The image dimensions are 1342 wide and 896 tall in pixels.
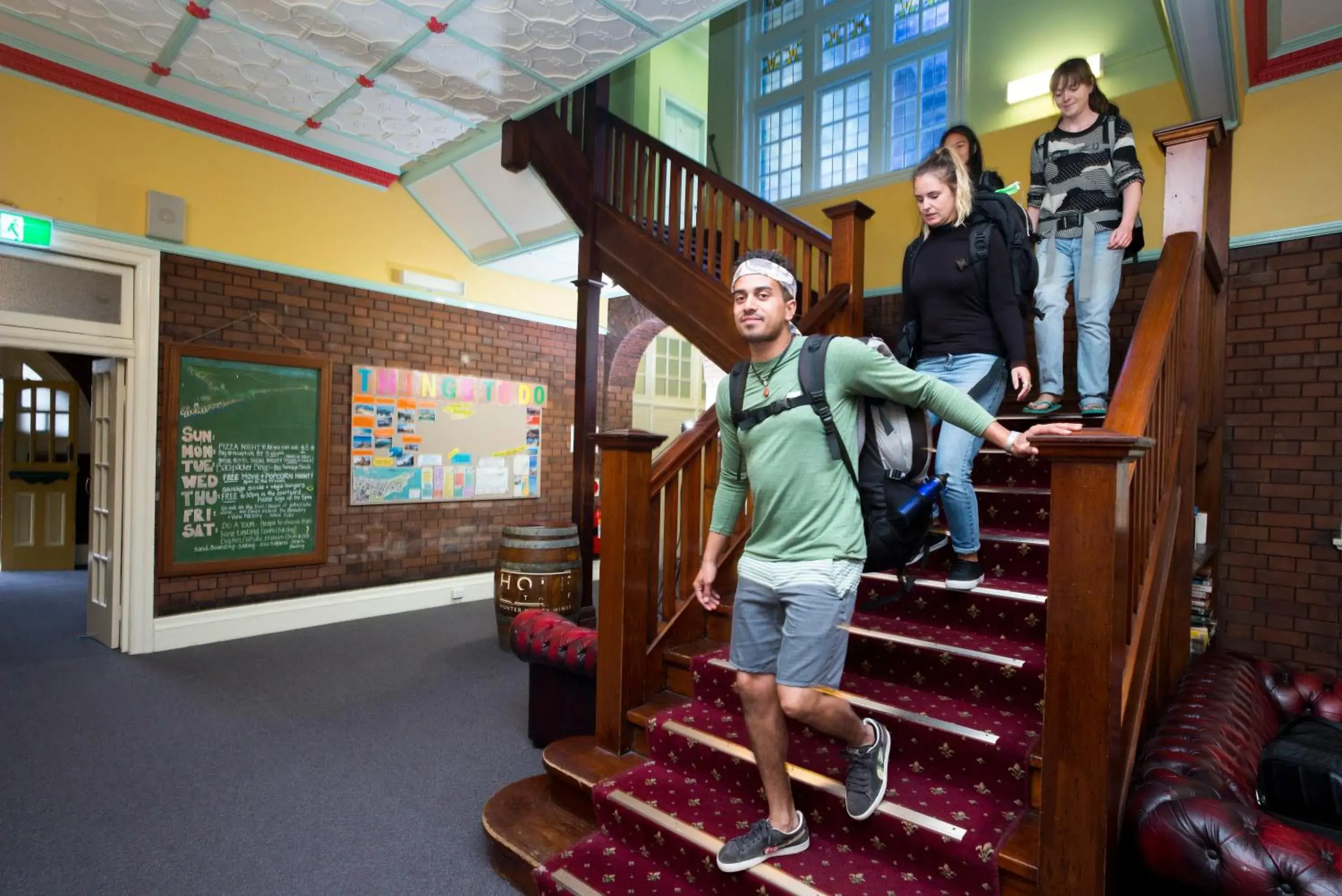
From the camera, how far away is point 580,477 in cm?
525

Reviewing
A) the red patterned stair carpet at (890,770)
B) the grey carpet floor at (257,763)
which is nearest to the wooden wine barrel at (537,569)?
the grey carpet floor at (257,763)

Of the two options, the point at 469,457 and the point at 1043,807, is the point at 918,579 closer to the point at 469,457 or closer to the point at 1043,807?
the point at 1043,807

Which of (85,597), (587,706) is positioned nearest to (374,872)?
(587,706)

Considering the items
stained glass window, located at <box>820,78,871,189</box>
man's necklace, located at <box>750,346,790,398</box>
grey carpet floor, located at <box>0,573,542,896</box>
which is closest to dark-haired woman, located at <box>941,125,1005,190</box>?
man's necklace, located at <box>750,346,790,398</box>

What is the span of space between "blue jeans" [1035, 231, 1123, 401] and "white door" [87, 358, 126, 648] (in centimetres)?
551

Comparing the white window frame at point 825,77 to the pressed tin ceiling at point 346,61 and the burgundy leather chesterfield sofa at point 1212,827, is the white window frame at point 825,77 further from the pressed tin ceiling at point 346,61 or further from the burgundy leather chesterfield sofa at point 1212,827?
the burgundy leather chesterfield sofa at point 1212,827

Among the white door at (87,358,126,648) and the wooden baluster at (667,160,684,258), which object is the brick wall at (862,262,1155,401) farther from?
the white door at (87,358,126,648)

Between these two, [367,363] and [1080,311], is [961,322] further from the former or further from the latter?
[367,363]

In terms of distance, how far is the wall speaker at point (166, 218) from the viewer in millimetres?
4668

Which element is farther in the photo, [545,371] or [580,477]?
[545,371]

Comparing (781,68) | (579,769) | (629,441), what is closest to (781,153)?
(781,68)

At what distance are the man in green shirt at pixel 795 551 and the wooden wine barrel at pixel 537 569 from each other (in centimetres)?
293

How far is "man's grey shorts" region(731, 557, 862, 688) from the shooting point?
1.74 metres

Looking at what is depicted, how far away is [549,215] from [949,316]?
12.9 ft
